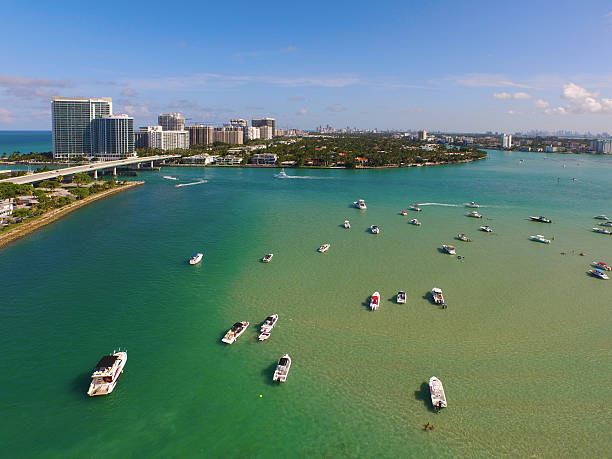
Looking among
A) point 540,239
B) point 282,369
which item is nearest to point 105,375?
point 282,369

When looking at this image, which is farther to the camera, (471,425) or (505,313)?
(505,313)

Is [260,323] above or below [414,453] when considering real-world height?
above

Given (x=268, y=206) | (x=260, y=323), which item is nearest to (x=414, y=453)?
(x=260, y=323)

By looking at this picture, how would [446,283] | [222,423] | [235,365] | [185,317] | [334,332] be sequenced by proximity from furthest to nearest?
[446,283] → [185,317] → [334,332] → [235,365] → [222,423]

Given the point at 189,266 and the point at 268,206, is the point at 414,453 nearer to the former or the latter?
the point at 189,266

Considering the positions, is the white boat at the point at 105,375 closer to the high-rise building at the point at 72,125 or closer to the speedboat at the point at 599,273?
the speedboat at the point at 599,273

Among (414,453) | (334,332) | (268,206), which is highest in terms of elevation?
(268,206)

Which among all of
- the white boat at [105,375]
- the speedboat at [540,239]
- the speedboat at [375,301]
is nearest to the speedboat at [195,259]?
the white boat at [105,375]
